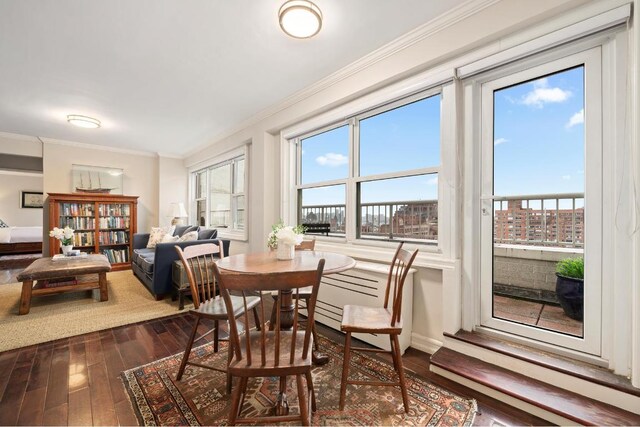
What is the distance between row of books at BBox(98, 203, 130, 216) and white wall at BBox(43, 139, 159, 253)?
45cm

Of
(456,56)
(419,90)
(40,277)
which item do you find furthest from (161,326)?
(456,56)

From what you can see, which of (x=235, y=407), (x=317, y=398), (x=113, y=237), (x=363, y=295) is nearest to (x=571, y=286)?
(x=363, y=295)

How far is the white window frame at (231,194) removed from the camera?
4.28 meters

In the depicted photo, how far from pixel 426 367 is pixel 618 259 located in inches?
52.4

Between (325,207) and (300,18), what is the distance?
2.03 meters

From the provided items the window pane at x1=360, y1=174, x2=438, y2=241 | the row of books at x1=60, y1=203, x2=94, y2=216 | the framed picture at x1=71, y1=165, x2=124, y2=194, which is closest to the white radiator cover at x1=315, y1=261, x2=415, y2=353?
the window pane at x1=360, y1=174, x2=438, y2=241

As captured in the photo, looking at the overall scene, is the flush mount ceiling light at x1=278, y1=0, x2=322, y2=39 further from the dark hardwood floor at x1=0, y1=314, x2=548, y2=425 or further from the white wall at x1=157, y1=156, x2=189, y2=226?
the white wall at x1=157, y1=156, x2=189, y2=226

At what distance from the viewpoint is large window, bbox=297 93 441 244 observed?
242 cm

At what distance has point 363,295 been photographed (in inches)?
92.4

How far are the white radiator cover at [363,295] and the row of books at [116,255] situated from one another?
4.75 m

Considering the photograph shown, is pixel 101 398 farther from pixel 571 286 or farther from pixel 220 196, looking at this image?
pixel 220 196

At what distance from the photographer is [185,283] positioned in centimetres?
322

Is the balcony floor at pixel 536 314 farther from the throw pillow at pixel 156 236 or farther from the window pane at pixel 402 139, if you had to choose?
the throw pillow at pixel 156 236

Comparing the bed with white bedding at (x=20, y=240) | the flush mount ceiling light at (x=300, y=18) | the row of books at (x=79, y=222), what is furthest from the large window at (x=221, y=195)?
the bed with white bedding at (x=20, y=240)
